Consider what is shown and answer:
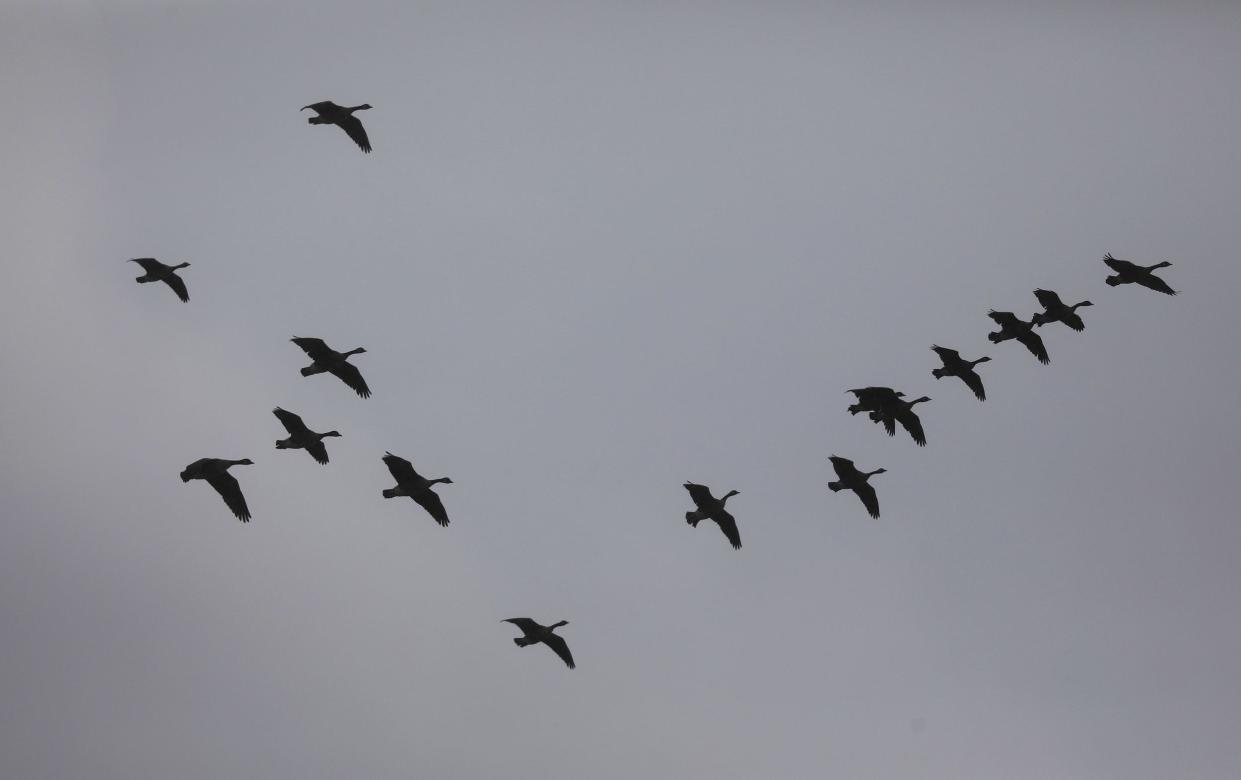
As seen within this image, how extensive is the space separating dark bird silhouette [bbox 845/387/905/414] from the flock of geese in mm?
22

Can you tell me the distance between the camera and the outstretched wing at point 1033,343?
34.9 m

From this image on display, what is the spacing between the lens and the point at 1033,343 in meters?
35.4

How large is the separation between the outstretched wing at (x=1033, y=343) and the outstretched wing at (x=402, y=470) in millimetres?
13529

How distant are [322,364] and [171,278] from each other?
4.40 metres

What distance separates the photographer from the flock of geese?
31.9 m

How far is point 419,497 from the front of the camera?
3234 centimetres

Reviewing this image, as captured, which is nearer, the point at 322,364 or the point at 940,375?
the point at 322,364

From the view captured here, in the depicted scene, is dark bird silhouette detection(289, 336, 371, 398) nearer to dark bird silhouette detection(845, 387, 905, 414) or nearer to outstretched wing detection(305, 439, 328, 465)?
outstretched wing detection(305, 439, 328, 465)

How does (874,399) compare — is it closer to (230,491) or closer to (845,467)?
(845,467)

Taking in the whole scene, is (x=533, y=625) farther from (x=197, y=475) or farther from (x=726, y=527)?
(x=197, y=475)

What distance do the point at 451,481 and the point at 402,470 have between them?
1.35m

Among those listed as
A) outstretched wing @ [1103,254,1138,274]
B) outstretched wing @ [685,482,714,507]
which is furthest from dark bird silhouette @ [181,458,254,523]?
outstretched wing @ [1103,254,1138,274]

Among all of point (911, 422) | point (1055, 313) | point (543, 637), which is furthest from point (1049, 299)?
point (543, 637)

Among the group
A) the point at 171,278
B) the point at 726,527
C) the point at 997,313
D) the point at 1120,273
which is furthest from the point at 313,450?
the point at 1120,273
